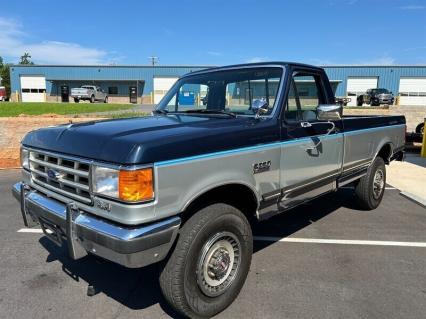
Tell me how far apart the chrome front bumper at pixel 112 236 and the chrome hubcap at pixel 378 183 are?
438cm

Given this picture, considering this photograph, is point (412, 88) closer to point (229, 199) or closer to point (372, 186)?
point (372, 186)

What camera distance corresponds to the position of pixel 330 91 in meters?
5.00

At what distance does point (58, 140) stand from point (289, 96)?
7.61 feet

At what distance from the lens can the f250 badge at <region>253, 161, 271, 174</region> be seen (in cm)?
345

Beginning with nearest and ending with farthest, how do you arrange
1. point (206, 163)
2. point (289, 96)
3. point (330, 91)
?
point (206, 163) → point (289, 96) → point (330, 91)

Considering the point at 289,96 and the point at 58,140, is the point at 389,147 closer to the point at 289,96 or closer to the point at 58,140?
the point at 289,96

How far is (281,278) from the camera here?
3.85m

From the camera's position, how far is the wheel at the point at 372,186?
5.91m

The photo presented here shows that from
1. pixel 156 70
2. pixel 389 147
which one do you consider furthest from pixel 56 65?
pixel 389 147

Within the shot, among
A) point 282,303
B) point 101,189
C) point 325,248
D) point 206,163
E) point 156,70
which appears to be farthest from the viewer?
point 156,70

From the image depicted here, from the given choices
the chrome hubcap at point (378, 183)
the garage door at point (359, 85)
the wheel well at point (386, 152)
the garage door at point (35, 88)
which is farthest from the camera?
the garage door at point (35, 88)

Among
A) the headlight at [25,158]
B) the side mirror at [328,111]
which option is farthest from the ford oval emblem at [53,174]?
the side mirror at [328,111]

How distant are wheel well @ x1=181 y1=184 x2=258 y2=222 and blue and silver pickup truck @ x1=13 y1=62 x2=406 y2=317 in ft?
0.04

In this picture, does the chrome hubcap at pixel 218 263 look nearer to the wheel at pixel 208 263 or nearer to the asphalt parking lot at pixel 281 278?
the wheel at pixel 208 263
